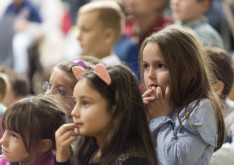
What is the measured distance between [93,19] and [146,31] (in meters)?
0.57

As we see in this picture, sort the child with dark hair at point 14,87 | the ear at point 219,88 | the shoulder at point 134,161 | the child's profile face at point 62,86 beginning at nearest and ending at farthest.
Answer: the shoulder at point 134,161 → the child's profile face at point 62,86 → the ear at point 219,88 → the child with dark hair at point 14,87

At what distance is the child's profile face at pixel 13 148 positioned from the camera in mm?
2824

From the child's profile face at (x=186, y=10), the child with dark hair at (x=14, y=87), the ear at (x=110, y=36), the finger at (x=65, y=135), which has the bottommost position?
the child with dark hair at (x=14, y=87)

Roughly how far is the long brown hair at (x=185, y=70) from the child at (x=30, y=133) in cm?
58

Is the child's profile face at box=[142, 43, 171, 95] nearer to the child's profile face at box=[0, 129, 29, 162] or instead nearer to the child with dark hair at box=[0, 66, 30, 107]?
the child's profile face at box=[0, 129, 29, 162]

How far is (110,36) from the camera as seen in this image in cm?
490

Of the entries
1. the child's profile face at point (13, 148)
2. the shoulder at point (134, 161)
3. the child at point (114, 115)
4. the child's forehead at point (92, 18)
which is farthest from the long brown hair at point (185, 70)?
the child's forehead at point (92, 18)

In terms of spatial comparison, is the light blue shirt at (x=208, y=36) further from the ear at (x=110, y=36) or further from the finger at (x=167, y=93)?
the finger at (x=167, y=93)

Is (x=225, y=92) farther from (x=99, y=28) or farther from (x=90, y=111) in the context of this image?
(x=99, y=28)

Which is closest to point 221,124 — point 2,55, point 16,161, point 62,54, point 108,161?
point 108,161

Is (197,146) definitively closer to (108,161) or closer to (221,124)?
(221,124)

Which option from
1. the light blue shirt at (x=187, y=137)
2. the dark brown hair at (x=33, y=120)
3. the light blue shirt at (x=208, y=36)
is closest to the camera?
the light blue shirt at (x=187, y=137)

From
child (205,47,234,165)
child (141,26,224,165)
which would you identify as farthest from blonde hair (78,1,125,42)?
child (141,26,224,165)

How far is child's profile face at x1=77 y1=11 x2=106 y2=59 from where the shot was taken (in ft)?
15.6
